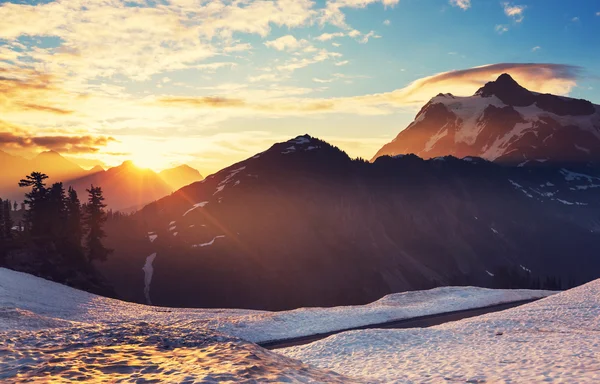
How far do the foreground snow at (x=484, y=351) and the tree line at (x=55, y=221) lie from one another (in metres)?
57.4

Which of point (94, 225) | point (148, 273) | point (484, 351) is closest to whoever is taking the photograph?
point (484, 351)

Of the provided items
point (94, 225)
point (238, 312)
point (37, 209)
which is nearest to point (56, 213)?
point (37, 209)

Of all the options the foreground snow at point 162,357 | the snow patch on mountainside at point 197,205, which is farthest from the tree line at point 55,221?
the snow patch on mountainside at point 197,205

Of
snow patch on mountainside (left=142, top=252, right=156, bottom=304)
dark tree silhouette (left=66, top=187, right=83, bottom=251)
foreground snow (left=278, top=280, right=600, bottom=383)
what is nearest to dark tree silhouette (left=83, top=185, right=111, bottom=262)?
dark tree silhouette (left=66, top=187, right=83, bottom=251)

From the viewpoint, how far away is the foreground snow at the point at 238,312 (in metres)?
34.9

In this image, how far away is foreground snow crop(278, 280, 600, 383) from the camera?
16.4m

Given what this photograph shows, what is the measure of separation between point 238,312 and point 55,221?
41827mm

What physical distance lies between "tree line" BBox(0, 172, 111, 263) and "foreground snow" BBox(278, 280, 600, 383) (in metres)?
57.4

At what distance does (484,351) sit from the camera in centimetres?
2128

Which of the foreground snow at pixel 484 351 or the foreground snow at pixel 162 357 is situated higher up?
the foreground snow at pixel 162 357

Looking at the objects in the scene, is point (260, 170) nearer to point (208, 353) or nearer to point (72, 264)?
point (72, 264)

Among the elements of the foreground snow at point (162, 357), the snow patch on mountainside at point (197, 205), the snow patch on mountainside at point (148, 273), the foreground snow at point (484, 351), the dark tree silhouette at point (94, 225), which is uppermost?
the snow patch on mountainside at point (197, 205)

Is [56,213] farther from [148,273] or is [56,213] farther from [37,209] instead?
[148,273]

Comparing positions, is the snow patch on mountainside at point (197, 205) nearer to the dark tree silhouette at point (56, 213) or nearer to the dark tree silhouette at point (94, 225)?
the dark tree silhouette at point (94, 225)
